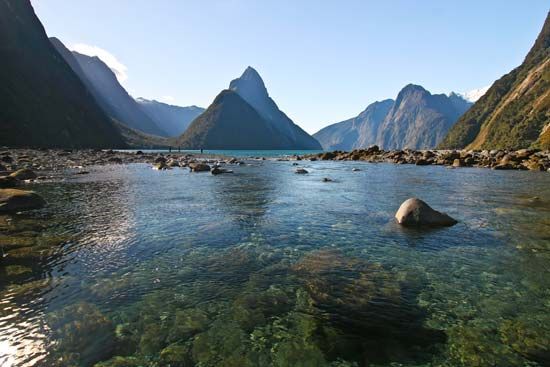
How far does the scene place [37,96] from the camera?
132375mm

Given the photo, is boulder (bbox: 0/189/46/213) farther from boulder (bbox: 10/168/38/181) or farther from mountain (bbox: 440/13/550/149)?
mountain (bbox: 440/13/550/149)

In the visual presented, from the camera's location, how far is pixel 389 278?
34.3 ft

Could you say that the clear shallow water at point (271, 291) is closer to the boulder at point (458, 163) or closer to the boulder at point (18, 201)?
the boulder at point (18, 201)

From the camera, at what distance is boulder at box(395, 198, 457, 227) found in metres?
17.3

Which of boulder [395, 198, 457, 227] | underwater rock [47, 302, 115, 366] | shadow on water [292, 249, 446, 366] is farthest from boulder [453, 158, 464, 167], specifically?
underwater rock [47, 302, 115, 366]

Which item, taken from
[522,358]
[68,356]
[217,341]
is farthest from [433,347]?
[68,356]

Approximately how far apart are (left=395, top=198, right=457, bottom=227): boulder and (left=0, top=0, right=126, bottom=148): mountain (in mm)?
126704

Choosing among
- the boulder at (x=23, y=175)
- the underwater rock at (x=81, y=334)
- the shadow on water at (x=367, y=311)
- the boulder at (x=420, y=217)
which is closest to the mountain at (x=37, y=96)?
the boulder at (x=23, y=175)

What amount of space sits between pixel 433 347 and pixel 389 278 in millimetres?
3604

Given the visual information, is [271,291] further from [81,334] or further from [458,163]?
[458,163]

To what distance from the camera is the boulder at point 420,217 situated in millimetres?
17266

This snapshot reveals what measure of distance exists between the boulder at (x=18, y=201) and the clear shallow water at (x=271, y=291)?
2090 millimetres

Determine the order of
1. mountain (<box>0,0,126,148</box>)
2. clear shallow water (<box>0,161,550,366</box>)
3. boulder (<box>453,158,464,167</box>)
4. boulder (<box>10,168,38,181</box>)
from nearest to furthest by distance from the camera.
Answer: clear shallow water (<box>0,161,550,366</box>), boulder (<box>10,168,38,181</box>), boulder (<box>453,158,464,167</box>), mountain (<box>0,0,126,148</box>)

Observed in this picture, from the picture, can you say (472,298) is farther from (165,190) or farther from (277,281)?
(165,190)
